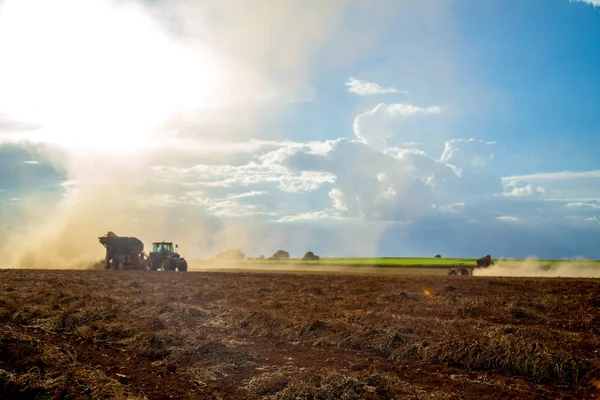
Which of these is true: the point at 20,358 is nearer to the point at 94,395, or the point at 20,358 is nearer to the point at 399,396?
the point at 94,395

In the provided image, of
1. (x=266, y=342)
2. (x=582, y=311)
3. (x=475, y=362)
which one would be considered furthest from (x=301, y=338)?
(x=582, y=311)

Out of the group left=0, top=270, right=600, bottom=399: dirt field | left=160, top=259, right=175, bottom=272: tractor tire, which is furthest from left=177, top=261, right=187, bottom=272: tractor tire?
left=0, top=270, right=600, bottom=399: dirt field

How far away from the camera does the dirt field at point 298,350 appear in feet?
31.7

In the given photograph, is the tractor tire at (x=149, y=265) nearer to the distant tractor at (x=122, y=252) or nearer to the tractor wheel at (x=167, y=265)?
the tractor wheel at (x=167, y=265)

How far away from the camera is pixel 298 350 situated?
1316cm

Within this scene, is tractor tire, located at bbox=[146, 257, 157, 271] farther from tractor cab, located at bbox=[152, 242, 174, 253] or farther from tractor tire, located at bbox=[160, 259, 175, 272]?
tractor tire, located at bbox=[160, 259, 175, 272]

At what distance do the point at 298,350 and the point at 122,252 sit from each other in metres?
43.6

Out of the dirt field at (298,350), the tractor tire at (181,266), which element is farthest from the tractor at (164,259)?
the dirt field at (298,350)

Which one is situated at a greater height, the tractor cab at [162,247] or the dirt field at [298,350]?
the tractor cab at [162,247]

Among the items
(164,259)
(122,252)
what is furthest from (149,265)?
(122,252)

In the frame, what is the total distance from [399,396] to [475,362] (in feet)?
9.95

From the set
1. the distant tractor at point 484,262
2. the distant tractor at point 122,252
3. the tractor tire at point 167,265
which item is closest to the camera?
the tractor tire at point 167,265

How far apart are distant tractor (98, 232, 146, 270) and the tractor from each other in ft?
10.1

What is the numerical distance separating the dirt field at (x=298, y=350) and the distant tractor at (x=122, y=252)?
99.7ft
